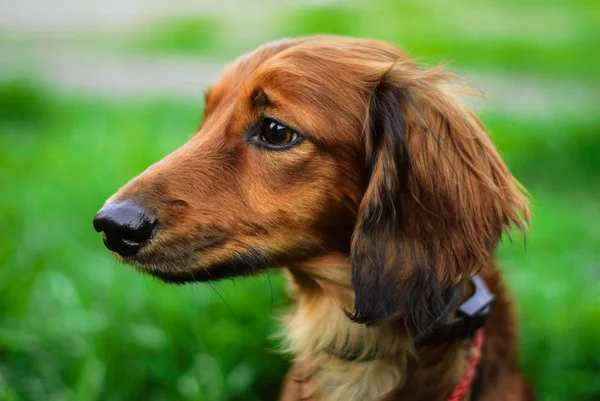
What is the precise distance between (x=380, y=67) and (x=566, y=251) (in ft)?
9.41

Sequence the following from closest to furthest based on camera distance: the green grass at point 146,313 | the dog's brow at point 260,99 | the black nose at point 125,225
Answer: the black nose at point 125,225 → the dog's brow at point 260,99 → the green grass at point 146,313

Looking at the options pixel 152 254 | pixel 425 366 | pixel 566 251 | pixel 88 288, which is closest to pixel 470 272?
pixel 425 366

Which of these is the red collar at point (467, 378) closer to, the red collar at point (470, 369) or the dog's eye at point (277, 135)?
the red collar at point (470, 369)

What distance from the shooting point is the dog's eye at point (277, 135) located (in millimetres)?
2502

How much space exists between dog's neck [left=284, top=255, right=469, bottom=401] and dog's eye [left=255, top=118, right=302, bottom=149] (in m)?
0.43

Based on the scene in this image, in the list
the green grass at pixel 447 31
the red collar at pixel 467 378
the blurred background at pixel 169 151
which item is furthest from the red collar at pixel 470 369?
the green grass at pixel 447 31

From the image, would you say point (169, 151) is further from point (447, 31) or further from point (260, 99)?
point (447, 31)

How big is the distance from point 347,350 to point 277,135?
0.84 m

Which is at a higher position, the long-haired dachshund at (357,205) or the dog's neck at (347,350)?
the long-haired dachshund at (357,205)

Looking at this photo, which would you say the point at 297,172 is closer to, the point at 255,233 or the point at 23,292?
the point at 255,233

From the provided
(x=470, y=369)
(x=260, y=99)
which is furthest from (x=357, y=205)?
(x=470, y=369)

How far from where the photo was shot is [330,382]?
279cm

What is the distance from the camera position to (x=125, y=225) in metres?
2.33

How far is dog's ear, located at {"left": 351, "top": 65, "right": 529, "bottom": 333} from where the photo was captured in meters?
2.43
